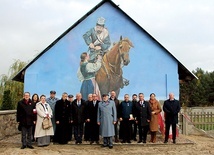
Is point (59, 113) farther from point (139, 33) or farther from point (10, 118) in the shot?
point (139, 33)

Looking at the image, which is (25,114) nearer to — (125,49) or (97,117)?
(97,117)

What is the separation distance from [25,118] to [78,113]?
185cm

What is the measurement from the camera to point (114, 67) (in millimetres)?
15695

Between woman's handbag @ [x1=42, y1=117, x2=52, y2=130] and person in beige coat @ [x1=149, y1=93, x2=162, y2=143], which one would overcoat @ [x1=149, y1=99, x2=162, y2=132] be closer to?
person in beige coat @ [x1=149, y1=93, x2=162, y2=143]

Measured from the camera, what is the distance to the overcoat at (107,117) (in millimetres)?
11289

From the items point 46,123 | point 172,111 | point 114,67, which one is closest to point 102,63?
point 114,67

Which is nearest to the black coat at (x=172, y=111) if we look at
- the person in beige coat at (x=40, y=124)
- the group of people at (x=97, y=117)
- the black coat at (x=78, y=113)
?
the group of people at (x=97, y=117)

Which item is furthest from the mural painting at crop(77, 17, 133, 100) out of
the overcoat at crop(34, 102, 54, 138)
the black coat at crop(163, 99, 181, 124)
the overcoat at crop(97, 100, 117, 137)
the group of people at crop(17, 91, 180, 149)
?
the overcoat at crop(34, 102, 54, 138)

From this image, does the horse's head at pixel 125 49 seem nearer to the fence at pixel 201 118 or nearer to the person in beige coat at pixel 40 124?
the fence at pixel 201 118

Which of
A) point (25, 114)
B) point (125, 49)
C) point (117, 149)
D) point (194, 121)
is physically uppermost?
point (125, 49)

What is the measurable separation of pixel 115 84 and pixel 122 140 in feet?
11.9

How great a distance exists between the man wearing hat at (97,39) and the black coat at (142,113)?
14.1 feet

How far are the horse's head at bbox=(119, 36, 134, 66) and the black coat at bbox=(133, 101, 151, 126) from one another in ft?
13.0

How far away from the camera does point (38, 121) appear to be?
11398 mm
